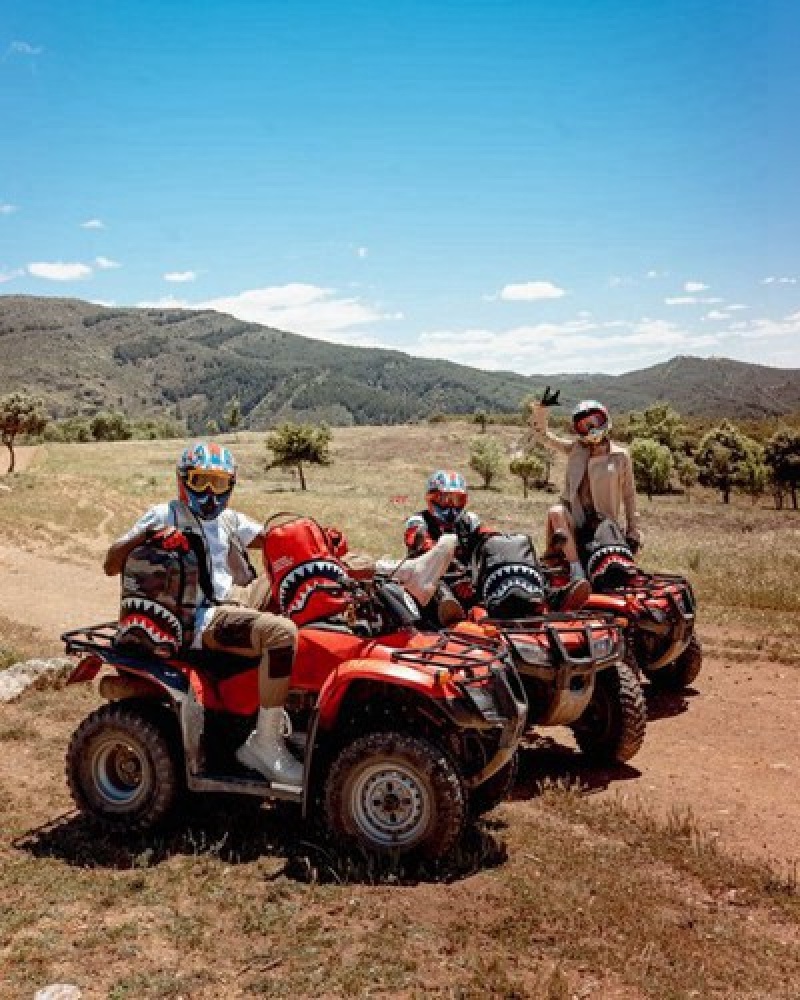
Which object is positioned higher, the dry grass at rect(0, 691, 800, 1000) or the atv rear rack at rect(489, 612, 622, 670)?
the atv rear rack at rect(489, 612, 622, 670)

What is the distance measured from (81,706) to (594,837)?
5363 millimetres

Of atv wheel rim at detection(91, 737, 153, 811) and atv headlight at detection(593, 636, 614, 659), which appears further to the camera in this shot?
atv headlight at detection(593, 636, 614, 659)

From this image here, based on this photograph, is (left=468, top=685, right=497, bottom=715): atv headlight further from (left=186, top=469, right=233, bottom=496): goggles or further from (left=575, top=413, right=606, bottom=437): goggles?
(left=575, top=413, right=606, bottom=437): goggles

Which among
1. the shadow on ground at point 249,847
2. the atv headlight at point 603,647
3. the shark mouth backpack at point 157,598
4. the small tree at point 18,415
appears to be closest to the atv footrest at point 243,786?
the shadow on ground at point 249,847

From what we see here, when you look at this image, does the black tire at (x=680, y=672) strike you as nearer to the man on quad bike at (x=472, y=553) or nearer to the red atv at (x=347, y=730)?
the man on quad bike at (x=472, y=553)

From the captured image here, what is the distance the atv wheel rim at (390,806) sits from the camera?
5.20 meters

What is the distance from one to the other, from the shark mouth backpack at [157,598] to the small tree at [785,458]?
194ft

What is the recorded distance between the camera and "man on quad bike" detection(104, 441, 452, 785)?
5512 millimetres

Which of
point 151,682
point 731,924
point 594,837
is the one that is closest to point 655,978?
point 731,924

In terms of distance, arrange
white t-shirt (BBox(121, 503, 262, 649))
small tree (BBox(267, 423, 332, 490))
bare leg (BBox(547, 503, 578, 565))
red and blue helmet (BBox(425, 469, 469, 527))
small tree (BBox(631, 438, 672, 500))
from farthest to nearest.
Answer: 1. small tree (BBox(631, 438, 672, 500))
2. small tree (BBox(267, 423, 332, 490))
3. bare leg (BBox(547, 503, 578, 565))
4. red and blue helmet (BBox(425, 469, 469, 527))
5. white t-shirt (BBox(121, 503, 262, 649))

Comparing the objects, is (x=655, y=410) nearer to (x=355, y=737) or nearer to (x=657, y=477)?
(x=657, y=477)

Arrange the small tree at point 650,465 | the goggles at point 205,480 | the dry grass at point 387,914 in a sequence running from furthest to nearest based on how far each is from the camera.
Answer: the small tree at point 650,465 < the goggles at point 205,480 < the dry grass at point 387,914

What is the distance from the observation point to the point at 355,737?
5.48m

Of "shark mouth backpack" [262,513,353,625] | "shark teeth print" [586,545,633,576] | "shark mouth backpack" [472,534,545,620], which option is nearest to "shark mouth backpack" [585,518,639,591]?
"shark teeth print" [586,545,633,576]
